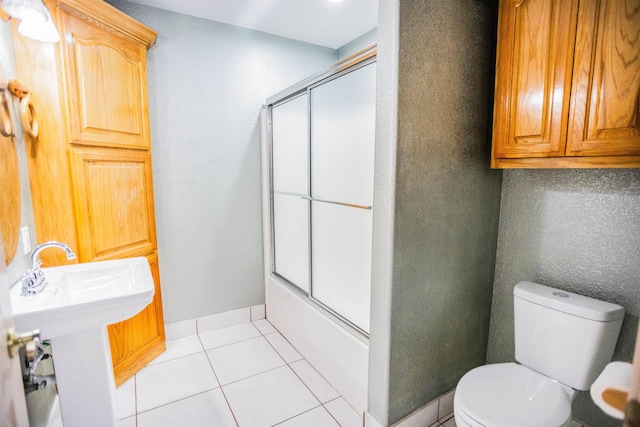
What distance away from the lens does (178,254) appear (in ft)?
8.07

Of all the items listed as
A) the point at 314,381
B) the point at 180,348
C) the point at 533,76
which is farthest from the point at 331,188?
the point at 180,348

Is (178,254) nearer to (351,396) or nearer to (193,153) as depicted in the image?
(193,153)

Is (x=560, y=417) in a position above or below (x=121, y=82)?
below

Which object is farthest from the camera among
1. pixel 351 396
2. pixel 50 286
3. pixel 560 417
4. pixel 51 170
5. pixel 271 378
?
pixel 271 378

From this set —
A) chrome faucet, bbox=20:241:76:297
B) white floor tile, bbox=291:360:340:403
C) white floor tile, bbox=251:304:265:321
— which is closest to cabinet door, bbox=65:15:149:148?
chrome faucet, bbox=20:241:76:297

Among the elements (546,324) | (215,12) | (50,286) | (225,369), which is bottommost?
(225,369)

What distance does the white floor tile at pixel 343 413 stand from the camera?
5.59ft

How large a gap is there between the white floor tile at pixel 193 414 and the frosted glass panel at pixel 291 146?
142 centimetres

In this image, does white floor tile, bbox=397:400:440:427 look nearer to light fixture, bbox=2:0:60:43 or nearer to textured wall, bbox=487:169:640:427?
textured wall, bbox=487:169:640:427

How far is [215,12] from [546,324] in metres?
2.76

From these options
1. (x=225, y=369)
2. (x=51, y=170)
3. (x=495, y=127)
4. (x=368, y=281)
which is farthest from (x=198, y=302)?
(x=495, y=127)

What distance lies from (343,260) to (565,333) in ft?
3.57

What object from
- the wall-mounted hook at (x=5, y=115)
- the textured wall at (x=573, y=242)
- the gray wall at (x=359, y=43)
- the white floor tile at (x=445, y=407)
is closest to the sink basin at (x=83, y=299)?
the wall-mounted hook at (x=5, y=115)

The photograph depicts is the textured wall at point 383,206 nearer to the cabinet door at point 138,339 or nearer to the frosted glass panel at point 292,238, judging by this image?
the frosted glass panel at point 292,238
